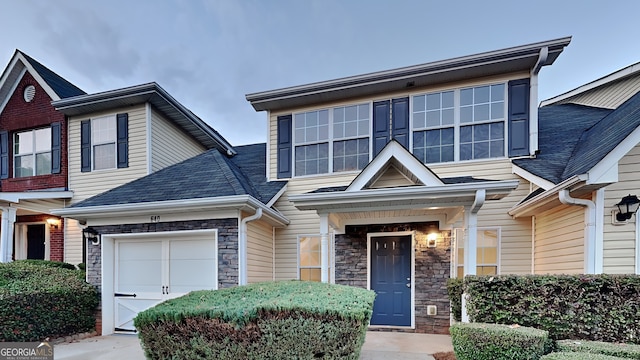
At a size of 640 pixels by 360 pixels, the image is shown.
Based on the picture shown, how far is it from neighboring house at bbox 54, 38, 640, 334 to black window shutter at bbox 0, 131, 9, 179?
486 cm

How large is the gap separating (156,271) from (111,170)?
366 centimetres

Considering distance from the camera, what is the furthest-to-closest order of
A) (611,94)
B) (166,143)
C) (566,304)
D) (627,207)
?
(166,143) → (611,94) → (627,207) → (566,304)

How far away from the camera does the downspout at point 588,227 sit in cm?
453

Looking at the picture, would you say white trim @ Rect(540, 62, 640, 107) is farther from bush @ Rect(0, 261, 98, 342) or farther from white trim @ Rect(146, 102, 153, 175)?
bush @ Rect(0, 261, 98, 342)

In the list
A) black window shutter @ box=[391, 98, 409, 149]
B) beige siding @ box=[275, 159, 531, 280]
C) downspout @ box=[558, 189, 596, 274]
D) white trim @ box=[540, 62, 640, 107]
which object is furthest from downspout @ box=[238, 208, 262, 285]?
white trim @ box=[540, 62, 640, 107]

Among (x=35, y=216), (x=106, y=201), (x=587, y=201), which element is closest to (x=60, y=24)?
(x=35, y=216)

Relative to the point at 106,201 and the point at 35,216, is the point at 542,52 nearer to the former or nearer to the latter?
the point at 106,201

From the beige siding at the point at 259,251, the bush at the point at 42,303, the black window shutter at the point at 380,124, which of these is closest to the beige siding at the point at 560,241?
the black window shutter at the point at 380,124

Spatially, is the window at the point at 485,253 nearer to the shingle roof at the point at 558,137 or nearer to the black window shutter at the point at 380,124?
the shingle roof at the point at 558,137

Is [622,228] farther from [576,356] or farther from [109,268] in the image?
[109,268]

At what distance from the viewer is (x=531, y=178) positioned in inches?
225

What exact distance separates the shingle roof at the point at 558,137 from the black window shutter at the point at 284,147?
4.87m

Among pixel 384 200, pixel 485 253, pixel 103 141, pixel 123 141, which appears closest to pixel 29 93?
pixel 103 141

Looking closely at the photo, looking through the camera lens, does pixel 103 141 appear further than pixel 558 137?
Yes
